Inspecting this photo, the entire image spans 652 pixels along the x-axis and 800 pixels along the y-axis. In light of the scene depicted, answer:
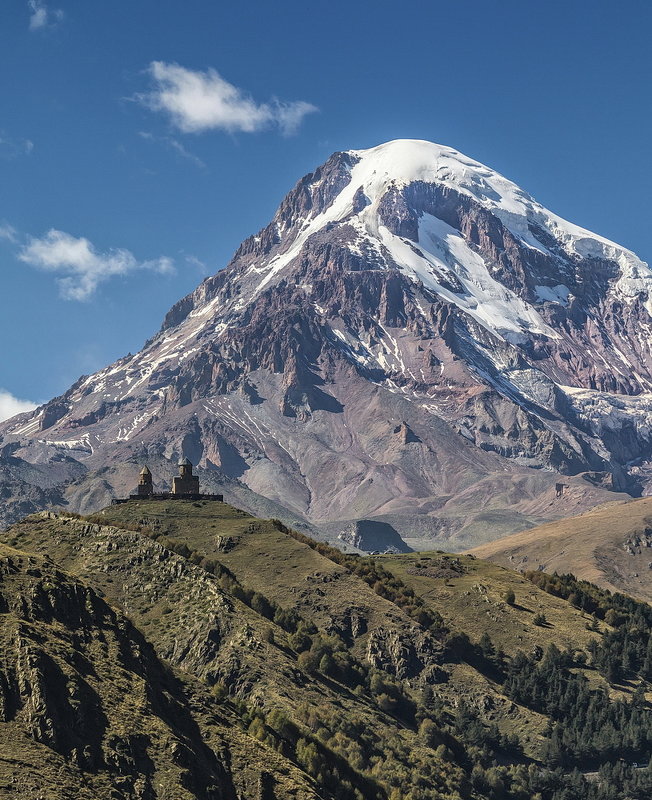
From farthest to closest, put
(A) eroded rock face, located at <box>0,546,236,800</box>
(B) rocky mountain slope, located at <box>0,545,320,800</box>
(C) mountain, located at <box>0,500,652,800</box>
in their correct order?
(C) mountain, located at <box>0,500,652,800</box> → (A) eroded rock face, located at <box>0,546,236,800</box> → (B) rocky mountain slope, located at <box>0,545,320,800</box>

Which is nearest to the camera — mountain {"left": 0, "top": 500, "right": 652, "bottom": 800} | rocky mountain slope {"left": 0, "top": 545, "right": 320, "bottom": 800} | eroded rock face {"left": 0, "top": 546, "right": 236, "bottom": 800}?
rocky mountain slope {"left": 0, "top": 545, "right": 320, "bottom": 800}

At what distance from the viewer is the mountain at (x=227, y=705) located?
88.2 metres

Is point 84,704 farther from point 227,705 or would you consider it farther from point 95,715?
point 227,705

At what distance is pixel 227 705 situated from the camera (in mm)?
117000

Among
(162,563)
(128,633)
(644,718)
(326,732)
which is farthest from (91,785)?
(644,718)

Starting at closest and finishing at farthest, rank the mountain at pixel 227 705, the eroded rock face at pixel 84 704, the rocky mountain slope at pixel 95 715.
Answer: the rocky mountain slope at pixel 95 715 < the eroded rock face at pixel 84 704 < the mountain at pixel 227 705

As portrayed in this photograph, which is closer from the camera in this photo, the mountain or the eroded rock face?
the eroded rock face

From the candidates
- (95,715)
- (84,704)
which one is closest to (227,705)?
(95,715)

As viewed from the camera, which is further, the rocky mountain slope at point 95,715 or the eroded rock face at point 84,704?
the eroded rock face at point 84,704

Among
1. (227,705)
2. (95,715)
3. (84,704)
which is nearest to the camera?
(84,704)

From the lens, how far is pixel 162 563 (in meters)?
172

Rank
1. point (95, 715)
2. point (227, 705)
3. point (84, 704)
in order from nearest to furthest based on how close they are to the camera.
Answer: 1. point (84, 704)
2. point (95, 715)
3. point (227, 705)

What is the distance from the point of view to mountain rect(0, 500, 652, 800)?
290ft

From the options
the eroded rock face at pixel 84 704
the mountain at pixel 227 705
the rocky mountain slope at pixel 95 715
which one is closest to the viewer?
the rocky mountain slope at pixel 95 715
